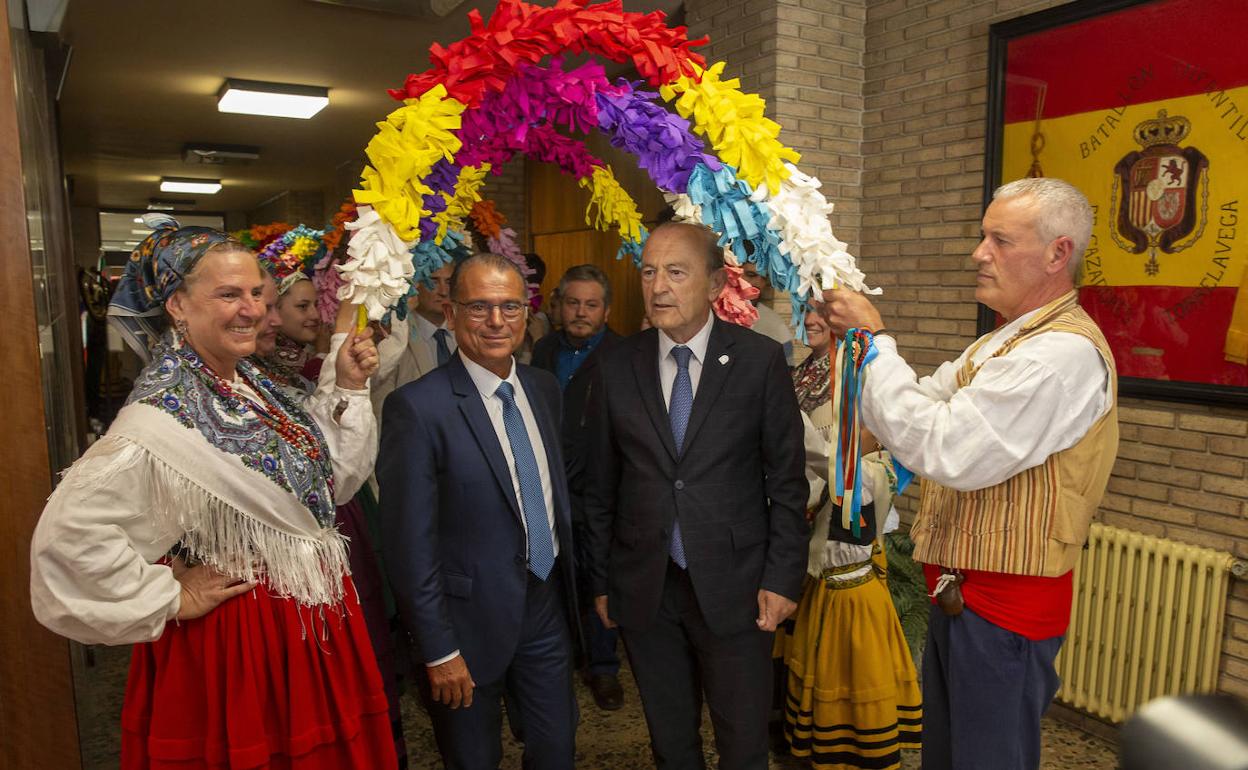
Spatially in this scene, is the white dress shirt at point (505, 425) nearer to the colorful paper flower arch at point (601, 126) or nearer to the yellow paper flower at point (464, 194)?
the colorful paper flower arch at point (601, 126)

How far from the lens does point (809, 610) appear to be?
300 centimetres

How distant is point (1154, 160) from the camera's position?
3305mm

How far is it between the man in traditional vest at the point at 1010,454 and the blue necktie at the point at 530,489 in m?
0.90

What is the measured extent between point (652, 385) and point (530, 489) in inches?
18.2

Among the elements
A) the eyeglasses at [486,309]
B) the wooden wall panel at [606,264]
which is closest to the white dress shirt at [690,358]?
the eyeglasses at [486,309]

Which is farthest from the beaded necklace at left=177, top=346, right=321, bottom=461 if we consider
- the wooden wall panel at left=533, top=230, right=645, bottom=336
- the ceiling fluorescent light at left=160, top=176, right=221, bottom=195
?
the ceiling fluorescent light at left=160, top=176, right=221, bottom=195

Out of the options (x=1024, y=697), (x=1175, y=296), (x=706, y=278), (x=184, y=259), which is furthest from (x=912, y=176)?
(x=184, y=259)

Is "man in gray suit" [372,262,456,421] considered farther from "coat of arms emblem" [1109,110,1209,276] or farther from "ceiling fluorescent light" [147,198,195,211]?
"ceiling fluorescent light" [147,198,195,211]

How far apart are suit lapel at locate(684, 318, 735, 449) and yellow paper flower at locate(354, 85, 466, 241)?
0.89m

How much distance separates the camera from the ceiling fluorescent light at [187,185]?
13.9m

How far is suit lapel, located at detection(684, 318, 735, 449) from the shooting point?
2305mm

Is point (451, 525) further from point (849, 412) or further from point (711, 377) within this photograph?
point (849, 412)

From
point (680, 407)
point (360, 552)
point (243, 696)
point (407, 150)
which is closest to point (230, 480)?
point (243, 696)

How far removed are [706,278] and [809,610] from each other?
4.49 feet
